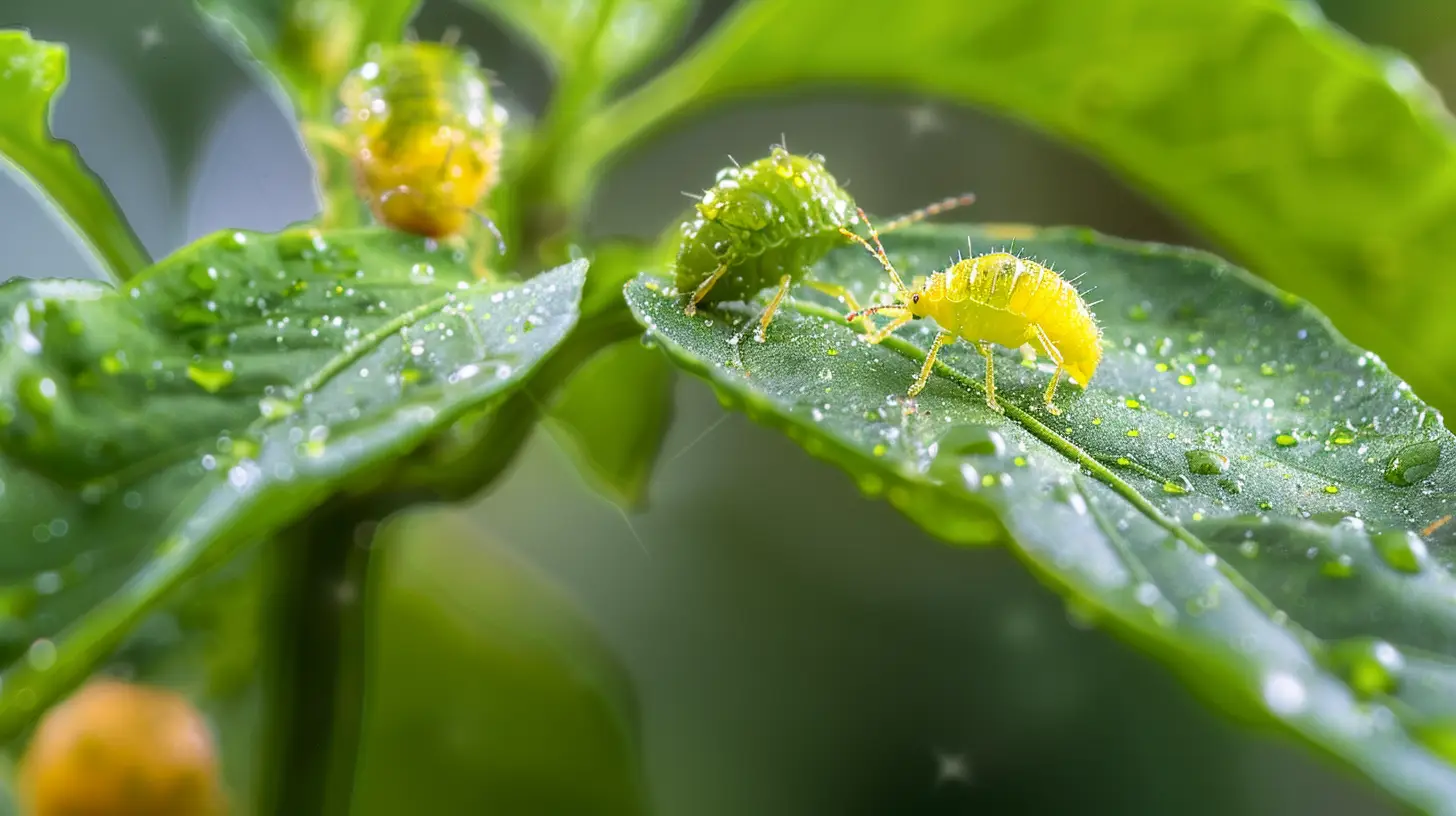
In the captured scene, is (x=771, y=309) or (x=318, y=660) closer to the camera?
(x=318, y=660)

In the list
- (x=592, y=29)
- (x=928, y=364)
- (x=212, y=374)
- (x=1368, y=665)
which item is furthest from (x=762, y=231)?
(x=1368, y=665)

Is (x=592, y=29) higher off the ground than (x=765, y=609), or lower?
higher

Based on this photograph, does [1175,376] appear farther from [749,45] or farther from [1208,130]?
[749,45]

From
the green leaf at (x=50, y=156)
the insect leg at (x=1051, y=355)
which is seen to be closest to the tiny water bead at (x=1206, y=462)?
the insect leg at (x=1051, y=355)

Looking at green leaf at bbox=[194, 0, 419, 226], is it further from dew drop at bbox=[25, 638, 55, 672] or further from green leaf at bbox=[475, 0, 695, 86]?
dew drop at bbox=[25, 638, 55, 672]

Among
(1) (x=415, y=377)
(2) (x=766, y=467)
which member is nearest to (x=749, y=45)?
(1) (x=415, y=377)

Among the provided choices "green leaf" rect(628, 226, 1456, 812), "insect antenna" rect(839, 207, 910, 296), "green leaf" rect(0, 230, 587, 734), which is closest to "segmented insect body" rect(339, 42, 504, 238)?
"green leaf" rect(0, 230, 587, 734)

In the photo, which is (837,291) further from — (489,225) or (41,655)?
(41,655)
